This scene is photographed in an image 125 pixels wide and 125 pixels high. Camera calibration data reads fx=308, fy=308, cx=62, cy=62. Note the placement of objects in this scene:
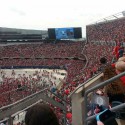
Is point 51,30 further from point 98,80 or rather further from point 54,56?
point 98,80

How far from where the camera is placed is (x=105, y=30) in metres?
47.2

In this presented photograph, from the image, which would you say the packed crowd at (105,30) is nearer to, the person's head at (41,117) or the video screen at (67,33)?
the video screen at (67,33)

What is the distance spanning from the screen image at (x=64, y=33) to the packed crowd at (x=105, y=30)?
3070mm

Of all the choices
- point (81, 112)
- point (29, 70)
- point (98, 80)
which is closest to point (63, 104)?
point (98, 80)

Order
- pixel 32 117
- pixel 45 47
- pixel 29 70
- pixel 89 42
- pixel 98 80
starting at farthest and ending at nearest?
pixel 45 47 < pixel 89 42 < pixel 29 70 < pixel 98 80 < pixel 32 117

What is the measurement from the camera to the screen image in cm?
5444

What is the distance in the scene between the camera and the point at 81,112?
5.19 metres

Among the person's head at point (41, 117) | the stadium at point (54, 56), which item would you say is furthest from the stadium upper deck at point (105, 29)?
the person's head at point (41, 117)

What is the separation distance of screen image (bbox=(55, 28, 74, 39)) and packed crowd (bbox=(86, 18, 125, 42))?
3.07 meters

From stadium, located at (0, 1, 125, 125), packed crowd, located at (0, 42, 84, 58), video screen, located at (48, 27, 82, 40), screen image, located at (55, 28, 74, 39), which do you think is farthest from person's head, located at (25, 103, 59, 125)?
screen image, located at (55, 28, 74, 39)

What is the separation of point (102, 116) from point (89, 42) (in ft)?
154

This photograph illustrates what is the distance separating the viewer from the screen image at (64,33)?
5444 centimetres

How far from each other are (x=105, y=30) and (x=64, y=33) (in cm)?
1037

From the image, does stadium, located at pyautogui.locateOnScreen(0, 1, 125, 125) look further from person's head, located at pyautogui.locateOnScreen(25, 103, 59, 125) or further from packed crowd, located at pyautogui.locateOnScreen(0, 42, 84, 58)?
person's head, located at pyautogui.locateOnScreen(25, 103, 59, 125)
